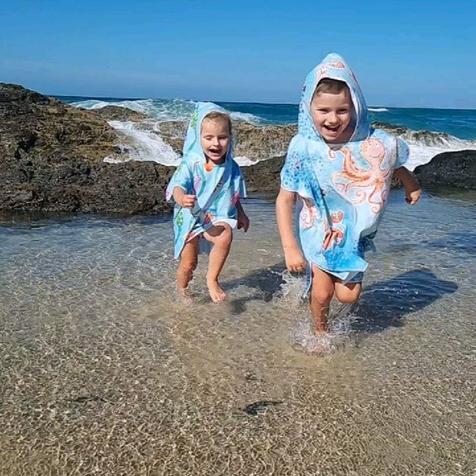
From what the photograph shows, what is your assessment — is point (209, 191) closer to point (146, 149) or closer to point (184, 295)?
point (184, 295)

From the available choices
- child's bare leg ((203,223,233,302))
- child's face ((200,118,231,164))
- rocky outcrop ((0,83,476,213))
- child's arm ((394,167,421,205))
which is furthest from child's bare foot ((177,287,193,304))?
rocky outcrop ((0,83,476,213))

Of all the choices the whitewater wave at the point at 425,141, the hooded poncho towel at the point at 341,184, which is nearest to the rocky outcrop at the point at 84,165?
the hooded poncho towel at the point at 341,184

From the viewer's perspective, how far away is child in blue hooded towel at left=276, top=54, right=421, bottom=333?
11.0ft

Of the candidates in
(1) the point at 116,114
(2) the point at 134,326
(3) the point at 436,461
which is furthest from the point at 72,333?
(1) the point at 116,114

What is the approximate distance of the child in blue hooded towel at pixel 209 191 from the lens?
14.3ft

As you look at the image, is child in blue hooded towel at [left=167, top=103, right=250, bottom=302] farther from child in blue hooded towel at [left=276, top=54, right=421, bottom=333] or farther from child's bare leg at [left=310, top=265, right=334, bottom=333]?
Result: child in blue hooded towel at [left=276, top=54, right=421, bottom=333]

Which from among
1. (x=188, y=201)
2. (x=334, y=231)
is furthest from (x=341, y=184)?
(x=188, y=201)

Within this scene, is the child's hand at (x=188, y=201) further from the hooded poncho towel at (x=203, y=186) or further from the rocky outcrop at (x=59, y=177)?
the rocky outcrop at (x=59, y=177)

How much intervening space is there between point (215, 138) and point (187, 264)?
923mm

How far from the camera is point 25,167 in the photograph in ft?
27.3

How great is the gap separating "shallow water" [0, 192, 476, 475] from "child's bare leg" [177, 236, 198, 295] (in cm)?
16

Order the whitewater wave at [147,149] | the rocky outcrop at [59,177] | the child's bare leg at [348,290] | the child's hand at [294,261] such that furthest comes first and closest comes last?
the whitewater wave at [147,149] → the rocky outcrop at [59,177] → the child's bare leg at [348,290] → the child's hand at [294,261]

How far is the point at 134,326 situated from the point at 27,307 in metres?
0.80

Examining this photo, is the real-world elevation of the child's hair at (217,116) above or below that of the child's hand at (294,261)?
above
